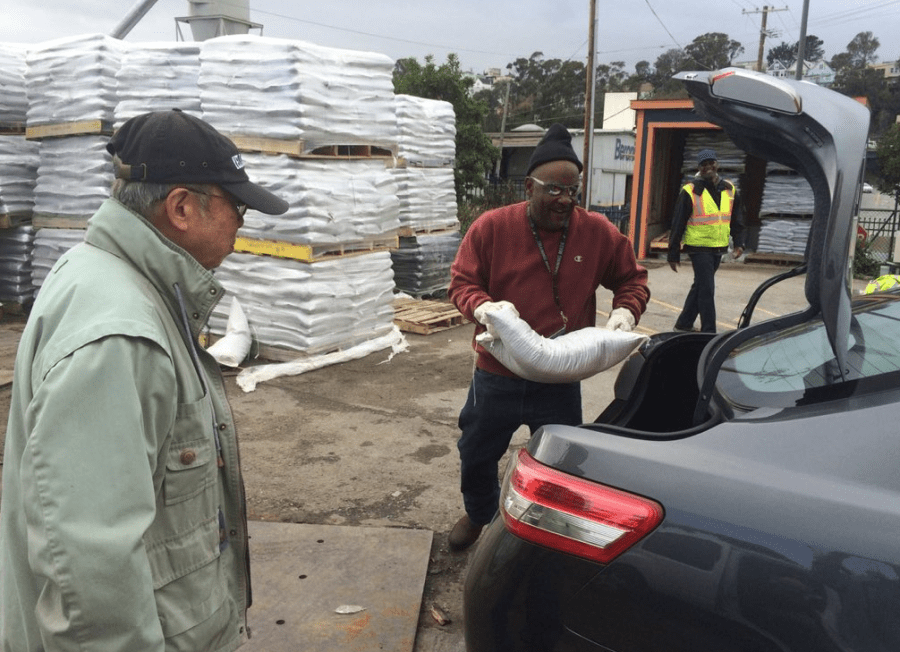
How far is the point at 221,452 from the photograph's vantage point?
1.64 meters

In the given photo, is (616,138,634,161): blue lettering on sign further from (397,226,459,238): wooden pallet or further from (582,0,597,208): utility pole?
(397,226,459,238): wooden pallet

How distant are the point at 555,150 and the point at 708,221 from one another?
17.8 feet

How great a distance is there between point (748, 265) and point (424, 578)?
14254mm

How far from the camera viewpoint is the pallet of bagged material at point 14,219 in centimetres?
848

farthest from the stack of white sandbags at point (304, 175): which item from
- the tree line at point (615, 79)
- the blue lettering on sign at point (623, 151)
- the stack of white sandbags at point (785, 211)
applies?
the tree line at point (615, 79)

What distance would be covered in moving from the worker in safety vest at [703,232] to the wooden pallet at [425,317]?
245 cm

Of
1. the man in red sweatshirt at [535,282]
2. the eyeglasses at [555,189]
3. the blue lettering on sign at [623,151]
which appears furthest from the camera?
the blue lettering on sign at [623,151]

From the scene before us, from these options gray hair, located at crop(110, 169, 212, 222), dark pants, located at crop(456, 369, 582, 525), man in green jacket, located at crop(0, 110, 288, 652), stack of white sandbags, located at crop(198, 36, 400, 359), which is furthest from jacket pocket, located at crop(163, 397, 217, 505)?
stack of white sandbags, located at crop(198, 36, 400, 359)

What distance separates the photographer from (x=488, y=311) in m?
2.97

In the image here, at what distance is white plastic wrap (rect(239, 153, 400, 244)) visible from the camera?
6.54 meters

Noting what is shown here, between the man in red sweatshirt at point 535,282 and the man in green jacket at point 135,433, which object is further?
the man in red sweatshirt at point 535,282

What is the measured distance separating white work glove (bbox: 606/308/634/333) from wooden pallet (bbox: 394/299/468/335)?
4.85 m

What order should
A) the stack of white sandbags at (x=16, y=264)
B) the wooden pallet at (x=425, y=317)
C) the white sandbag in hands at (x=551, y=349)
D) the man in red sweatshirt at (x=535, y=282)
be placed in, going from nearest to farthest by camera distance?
the white sandbag in hands at (x=551, y=349), the man in red sweatshirt at (x=535, y=282), the wooden pallet at (x=425, y=317), the stack of white sandbags at (x=16, y=264)

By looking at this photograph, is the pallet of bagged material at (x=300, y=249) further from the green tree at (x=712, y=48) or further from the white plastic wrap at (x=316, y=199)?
the green tree at (x=712, y=48)
